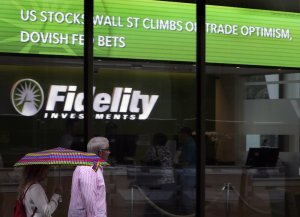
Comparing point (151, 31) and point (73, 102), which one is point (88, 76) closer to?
point (73, 102)

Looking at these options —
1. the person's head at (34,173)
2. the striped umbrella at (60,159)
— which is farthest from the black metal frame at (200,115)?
the person's head at (34,173)

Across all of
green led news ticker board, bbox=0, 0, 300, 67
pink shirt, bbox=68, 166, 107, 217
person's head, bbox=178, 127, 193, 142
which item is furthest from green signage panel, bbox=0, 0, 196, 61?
pink shirt, bbox=68, 166, 107, 217

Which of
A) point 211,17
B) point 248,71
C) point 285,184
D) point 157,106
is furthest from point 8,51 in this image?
Result: point 285,184

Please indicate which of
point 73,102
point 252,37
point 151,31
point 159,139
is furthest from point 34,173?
point 252,37

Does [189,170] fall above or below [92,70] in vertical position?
below

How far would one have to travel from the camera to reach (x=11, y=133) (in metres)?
8.27

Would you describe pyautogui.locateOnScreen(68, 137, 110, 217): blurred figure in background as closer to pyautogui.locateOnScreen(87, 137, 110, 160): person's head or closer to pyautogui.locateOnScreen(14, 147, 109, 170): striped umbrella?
pyautogui.locateOnScreen(87, 137, 110, 160): person's head

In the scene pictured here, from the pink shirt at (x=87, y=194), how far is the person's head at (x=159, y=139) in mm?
3119

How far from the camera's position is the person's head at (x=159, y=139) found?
29.9ft

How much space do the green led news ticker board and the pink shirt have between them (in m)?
2.89

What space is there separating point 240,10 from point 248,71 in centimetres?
92

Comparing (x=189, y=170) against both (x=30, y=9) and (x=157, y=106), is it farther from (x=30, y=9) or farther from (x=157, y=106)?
(x=30, y=9)

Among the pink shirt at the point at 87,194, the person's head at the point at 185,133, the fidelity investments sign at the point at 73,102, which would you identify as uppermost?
the fidelity investments sign at the point at 73,102

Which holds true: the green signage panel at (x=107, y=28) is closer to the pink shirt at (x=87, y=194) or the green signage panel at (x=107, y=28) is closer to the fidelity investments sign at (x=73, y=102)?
the fidelity investments sign at (x=73, y=102)
